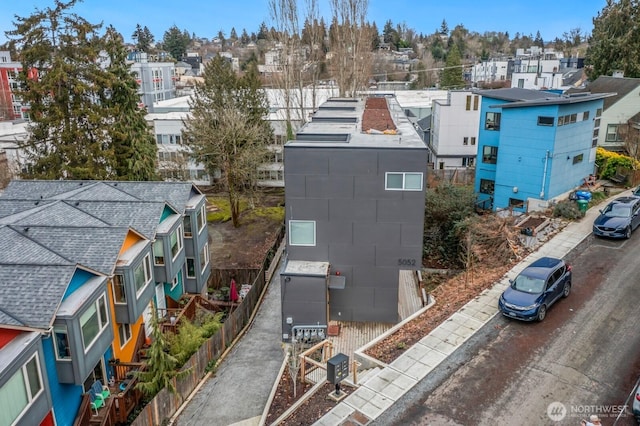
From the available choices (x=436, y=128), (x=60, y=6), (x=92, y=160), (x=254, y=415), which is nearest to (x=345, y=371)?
(x=254, y=415)

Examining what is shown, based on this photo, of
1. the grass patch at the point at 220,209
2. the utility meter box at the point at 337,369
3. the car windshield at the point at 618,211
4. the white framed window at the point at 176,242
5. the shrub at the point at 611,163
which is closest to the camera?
the utility meter box at the point at 337,369

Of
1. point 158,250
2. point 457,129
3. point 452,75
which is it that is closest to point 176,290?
point 158,250

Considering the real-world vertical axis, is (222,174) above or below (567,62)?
below

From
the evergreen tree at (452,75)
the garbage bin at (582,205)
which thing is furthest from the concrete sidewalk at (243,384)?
the evergreen tree at (452,75)

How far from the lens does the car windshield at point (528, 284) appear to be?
1725cm

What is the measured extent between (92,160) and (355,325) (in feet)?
67.0

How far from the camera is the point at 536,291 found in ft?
56.4

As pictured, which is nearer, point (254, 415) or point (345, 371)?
point (345, 371)

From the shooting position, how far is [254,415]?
1667 centimetres

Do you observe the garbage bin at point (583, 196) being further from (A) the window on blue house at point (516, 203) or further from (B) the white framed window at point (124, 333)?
(B) the white framed window at point (124, 333)

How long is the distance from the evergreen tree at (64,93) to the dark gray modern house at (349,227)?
687 inches

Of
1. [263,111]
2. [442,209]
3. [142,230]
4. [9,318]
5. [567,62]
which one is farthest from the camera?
[567,62]

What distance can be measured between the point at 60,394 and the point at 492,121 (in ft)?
96.6

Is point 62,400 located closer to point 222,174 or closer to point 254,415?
point 254,415
